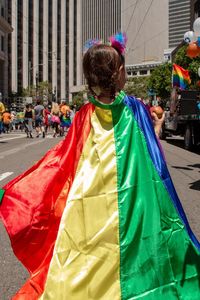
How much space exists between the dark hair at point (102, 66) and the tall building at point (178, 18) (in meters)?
91.7

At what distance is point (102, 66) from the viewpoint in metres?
2.82

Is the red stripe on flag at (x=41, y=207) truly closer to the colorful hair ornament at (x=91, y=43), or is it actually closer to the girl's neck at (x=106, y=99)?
the girl's neck at (x=106, y=99)

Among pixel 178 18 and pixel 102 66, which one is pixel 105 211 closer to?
pixel 102 66

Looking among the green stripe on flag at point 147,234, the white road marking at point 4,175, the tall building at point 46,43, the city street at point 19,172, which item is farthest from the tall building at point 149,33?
the green stripe on flag at point 147,234

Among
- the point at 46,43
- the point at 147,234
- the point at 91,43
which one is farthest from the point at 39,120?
the point at 46,43

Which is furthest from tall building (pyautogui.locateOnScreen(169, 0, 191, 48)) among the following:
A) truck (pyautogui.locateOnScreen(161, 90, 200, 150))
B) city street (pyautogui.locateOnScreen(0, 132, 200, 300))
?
city street (pyautogui.locateOnScreen(0, 132, 200, 300))

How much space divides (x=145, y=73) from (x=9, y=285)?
132m

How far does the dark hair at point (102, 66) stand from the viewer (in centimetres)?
283

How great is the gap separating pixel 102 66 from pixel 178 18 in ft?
322

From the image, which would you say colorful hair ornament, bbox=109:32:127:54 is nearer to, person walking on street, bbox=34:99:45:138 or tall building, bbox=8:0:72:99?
person walking on street, bbox=34:99:45:138

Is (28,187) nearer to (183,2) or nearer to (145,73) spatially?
(183,2)

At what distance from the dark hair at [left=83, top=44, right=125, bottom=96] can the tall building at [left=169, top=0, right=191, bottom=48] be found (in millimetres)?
91738

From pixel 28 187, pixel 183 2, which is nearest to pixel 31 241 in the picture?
pixel 28 187

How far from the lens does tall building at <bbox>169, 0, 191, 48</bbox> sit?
306ft
